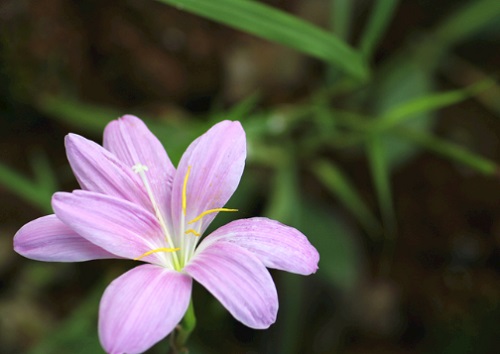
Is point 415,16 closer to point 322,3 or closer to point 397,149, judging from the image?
point 322,3

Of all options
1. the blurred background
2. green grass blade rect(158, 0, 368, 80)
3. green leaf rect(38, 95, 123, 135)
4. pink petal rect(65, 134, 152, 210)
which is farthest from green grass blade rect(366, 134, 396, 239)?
pink petal rect(65, 134, 152, 210)

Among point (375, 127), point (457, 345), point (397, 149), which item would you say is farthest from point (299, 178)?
point (457, 345)

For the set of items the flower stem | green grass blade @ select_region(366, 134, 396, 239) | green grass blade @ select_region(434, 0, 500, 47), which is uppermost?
green grass blade @ select_region(434, 0, 500, 47)

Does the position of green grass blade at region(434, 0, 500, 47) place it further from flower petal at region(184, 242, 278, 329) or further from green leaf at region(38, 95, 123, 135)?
flower petal at region(184, 242, 278, 329)

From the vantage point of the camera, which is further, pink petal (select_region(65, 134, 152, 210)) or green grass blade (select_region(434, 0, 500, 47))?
green grass blade (select_region(434, 0, 500, 47))

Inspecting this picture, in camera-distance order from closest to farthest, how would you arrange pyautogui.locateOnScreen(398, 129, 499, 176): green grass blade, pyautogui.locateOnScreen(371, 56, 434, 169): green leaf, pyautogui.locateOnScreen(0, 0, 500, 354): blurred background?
1. pyautogui.locateOnScreen(398, 129, 499, 176): green grass blade
2. pyautogui.locateOnScreen(0, 0, 500, 354): blurred background
3. pyautogui.locateOnScreen(371, 56, 434, 169): green leaf

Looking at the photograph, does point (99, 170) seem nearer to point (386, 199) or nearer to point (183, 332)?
point (183, 332)

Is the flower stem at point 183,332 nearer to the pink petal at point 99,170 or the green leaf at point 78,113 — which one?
the pink petal at point 99,170
